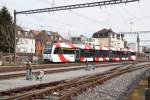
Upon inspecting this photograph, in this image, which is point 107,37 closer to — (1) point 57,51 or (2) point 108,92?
(1) point 57,51

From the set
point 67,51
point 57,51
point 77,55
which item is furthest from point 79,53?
point 57,51

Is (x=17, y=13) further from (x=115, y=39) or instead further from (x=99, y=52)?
(x=115, y=39)

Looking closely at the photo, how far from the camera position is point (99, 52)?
63.5m

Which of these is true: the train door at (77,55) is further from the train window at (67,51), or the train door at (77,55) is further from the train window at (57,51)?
the train window at (57,51)

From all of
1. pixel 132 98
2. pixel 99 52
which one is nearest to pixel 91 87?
pixel 132 98

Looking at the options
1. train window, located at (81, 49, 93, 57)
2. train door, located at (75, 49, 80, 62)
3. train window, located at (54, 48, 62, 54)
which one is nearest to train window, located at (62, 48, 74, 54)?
train window, located at (54, 48, 62, 54)

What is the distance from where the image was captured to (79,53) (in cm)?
5647

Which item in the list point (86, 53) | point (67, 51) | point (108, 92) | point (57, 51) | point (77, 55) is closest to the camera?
point (108, 92)

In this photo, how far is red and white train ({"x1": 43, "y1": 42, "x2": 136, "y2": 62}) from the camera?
50594 mm

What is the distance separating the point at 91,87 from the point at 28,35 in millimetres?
93968

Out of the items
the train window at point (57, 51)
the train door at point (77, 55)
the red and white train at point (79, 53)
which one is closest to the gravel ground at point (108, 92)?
the train window at point (57, 51)

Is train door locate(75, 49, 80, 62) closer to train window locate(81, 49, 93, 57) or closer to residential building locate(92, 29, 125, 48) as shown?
train window locate(81, 49, 93, 57)

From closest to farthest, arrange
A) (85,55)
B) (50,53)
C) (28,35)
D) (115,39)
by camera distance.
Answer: (50,53)
(85,55)
(28,35)
(115,39)

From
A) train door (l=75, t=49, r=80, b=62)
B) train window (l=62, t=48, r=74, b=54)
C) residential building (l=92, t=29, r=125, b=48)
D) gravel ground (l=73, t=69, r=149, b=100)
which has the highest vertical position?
residential building (l=92, t=29, r=125, b=48)
